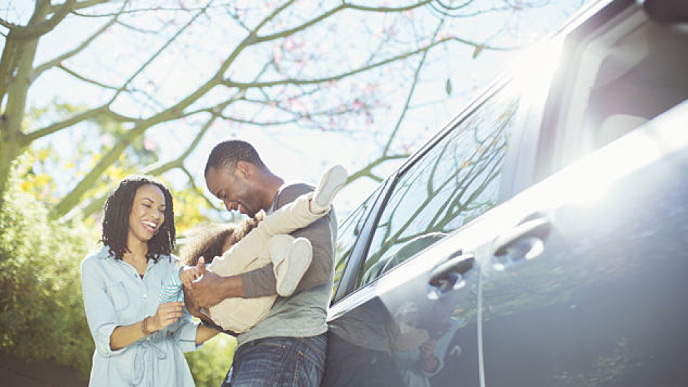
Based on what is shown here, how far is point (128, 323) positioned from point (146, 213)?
21.1 inches

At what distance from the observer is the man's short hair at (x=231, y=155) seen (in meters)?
2.61

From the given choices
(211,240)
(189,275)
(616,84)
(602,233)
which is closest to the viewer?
(602,233)

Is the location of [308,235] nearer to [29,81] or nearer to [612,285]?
[612,285]

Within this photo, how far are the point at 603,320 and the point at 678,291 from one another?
0.14m

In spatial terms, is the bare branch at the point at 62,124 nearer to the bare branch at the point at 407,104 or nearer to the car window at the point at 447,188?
the bare branch at the point at 407,104

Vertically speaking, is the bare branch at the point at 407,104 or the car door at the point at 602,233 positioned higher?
the bare branch at the point at 407,104

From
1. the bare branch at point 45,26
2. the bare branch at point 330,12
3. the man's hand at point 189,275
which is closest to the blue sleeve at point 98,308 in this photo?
the man's hand at point 189,275

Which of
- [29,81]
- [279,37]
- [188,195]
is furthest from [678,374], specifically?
[188,195]

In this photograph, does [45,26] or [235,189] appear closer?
[235,189]

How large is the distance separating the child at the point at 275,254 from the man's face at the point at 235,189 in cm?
32

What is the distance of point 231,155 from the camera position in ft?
8.61

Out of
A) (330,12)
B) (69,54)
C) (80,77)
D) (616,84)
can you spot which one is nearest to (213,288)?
(616,84)

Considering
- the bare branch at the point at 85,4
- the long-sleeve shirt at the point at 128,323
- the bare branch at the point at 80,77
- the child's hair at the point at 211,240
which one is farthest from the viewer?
the bare branch at the point at 80,77

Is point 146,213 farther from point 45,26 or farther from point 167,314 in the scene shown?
point 45,26
